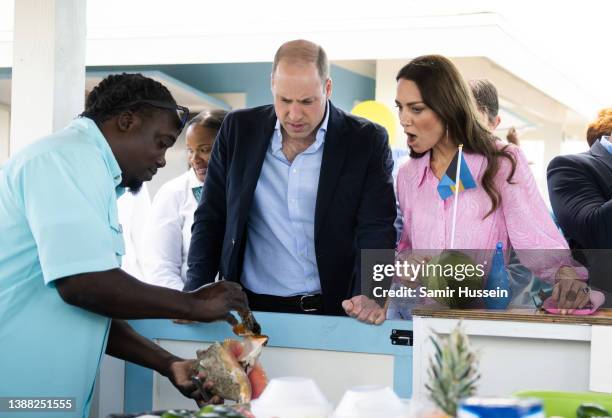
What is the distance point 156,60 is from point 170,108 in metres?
3.77

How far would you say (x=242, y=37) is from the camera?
585 centimetres

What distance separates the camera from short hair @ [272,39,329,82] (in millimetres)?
2840

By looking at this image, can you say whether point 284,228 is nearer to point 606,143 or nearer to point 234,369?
point 234,369

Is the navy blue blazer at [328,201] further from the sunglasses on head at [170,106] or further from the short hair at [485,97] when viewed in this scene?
the short hair at [485,97]

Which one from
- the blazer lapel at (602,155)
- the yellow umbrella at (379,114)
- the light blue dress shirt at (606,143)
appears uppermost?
the yellow umbrella at (379,114)

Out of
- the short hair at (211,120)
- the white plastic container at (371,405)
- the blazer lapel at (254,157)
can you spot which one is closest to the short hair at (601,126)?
the blazer lapel at (254,157)

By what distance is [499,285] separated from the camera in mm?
2447

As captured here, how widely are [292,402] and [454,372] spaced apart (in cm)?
36

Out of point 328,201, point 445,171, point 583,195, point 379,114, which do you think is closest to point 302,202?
point 328,201

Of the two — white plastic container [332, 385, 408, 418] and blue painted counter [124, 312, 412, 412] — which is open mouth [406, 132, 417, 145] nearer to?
blue painted counter [124, 312, 412, 412]

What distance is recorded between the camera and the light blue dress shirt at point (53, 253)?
2074 mm

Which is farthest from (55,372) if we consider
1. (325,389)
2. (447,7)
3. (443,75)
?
(447,7)

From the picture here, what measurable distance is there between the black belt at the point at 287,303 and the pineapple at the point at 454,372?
1.23 metres

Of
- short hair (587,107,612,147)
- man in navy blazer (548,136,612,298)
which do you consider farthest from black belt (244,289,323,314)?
short hair (587,107,612,147)
